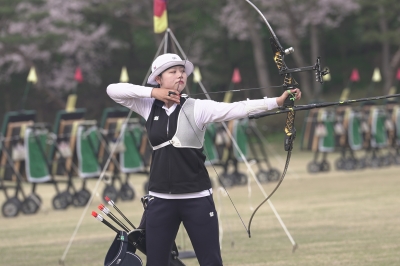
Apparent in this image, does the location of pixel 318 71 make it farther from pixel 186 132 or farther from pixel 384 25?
Result: pixel 384 25

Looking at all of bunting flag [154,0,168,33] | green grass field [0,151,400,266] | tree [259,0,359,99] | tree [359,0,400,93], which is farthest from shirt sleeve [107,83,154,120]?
tree [259,0,359,99]

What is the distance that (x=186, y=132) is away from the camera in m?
6.50

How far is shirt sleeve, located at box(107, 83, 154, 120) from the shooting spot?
6711mm

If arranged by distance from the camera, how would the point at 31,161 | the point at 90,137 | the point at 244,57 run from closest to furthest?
the point at 31,161 < the point at 90,137 < the point at 244,57

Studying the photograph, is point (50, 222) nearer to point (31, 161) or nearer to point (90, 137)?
point (31, 161)

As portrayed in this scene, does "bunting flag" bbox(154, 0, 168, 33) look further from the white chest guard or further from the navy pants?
the navy pants

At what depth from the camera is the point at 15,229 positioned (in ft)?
47.7

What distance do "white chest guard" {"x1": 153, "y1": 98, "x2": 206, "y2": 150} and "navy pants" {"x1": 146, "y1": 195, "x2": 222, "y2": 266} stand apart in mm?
343

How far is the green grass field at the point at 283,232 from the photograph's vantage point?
1000 cm

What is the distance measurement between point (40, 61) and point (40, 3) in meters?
3.59

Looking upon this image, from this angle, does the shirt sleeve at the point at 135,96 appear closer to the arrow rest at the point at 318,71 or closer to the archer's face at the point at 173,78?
the archer's face at the point at 173,78

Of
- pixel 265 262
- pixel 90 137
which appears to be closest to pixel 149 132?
pixel 265 262

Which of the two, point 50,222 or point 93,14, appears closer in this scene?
point 50,222

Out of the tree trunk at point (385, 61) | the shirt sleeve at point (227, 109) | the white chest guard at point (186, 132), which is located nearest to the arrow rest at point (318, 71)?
the shirt sleeve at point (227, 109)
